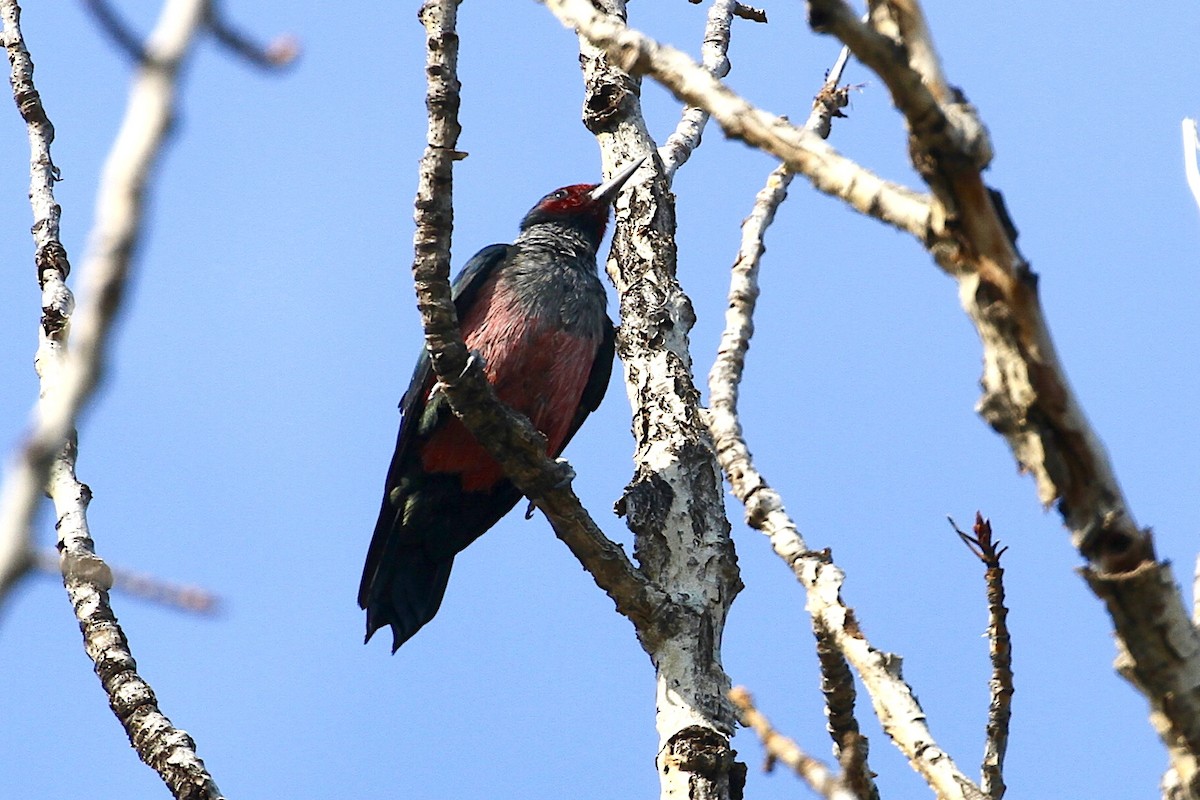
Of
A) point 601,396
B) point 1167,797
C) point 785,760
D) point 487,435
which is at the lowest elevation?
point 1167,797

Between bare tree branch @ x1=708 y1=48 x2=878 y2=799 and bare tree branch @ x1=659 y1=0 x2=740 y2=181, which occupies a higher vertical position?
bare tree branch @ x1=659 y1=0 x2=740 y2=181

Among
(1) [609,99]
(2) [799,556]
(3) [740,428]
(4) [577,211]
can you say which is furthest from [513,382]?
(2) [799,556]

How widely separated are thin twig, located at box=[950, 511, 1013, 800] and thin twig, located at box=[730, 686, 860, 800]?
3.15ft

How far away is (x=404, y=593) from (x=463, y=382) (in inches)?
71.8

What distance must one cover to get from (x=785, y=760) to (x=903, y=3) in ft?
3.89

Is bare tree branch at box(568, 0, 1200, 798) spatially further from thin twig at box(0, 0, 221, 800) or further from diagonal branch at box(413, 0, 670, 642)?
diagonal branch at box(413, 0, 670, 642)

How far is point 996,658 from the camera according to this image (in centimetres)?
321

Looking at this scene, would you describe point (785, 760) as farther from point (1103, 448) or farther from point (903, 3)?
point (903, 3)

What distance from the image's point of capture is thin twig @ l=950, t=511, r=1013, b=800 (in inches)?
120

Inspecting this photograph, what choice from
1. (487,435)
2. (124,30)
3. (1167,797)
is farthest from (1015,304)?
(487,435)

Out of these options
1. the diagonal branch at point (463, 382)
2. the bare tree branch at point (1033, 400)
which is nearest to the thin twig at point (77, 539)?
the diagonal branch at point (463, 382)

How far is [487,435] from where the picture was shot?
481 centimetres

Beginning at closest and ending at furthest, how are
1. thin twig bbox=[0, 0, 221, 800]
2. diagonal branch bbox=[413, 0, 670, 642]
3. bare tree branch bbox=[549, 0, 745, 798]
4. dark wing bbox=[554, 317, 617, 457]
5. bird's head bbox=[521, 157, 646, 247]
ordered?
thin twig bbox=[0, 0, 221, 800]
diagonal branch bbox=[413, 0, 670, 642]
bare tree branch bbox=[549, 0, 745, 798]
dark wing bbox=[554, 317, 617, 457]
bird's head bbox=[521, 157, 646, 247]

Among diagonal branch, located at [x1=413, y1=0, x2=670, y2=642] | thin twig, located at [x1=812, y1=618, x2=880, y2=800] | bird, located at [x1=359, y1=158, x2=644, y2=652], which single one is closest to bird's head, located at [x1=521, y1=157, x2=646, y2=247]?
bird, located at [x1=359, y1=158, x2=644, y2=652]
